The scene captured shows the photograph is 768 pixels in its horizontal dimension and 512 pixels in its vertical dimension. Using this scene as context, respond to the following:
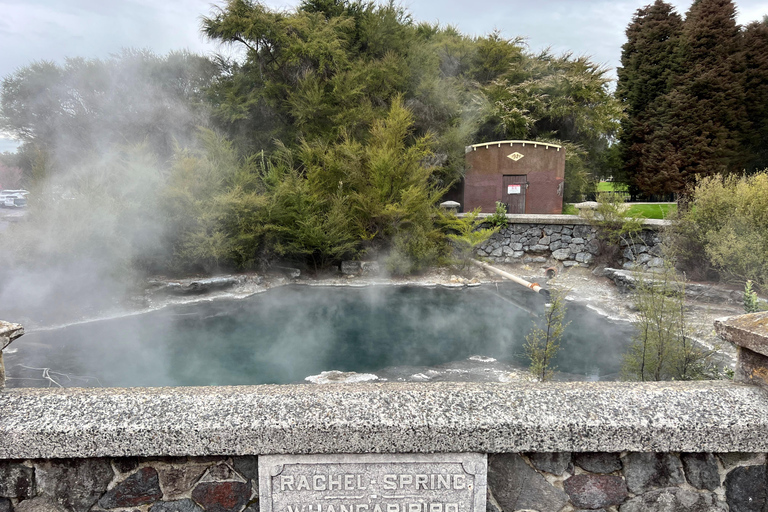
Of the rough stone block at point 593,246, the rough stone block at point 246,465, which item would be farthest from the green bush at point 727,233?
the rough stone block at point 246,465

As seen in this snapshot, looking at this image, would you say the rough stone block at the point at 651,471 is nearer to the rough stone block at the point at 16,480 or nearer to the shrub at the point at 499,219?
the rough stone block at the point at 16,480

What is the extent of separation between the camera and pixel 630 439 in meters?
1.22

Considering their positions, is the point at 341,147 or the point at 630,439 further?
the point at 341,147

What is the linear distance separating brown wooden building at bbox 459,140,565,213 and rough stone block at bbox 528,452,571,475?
11.8 meters

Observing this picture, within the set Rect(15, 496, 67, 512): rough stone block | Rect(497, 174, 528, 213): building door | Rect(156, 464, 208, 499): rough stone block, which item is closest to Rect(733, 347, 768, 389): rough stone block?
Rect(156, 464, 208, 499): rough stone block

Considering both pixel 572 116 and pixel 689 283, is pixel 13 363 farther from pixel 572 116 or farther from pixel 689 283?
pixel 572 116

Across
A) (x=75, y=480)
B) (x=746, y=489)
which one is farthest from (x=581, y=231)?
(x=75, y=480)

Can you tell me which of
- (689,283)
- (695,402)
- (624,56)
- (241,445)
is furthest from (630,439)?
(624,56)

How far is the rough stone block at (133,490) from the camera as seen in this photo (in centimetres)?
127

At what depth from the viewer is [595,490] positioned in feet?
4.26

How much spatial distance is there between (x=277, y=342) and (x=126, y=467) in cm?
451

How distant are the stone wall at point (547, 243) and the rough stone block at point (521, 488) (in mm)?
9225

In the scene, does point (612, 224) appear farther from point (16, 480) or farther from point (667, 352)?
point (16, 480)

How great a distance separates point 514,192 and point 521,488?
12048 mm
